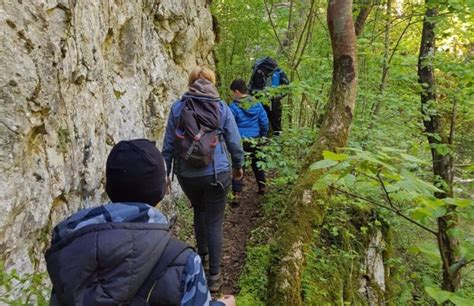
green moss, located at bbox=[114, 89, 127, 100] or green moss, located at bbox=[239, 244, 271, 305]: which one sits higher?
green moss, located at bbox=[114, 89, 127, 100]

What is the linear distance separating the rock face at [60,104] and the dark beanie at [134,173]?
141cm

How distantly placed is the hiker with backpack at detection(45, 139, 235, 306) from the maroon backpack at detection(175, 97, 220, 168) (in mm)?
2072

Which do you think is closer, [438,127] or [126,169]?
[126,169]

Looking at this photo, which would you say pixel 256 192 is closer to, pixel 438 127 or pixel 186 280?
pixel 438 127

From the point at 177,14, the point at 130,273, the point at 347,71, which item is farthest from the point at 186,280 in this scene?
the point at 177,14

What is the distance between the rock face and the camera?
9.53 ft

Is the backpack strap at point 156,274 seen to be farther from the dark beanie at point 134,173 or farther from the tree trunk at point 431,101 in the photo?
the tree trunk at point 431,101

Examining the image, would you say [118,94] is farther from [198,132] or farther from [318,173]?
[318,173]

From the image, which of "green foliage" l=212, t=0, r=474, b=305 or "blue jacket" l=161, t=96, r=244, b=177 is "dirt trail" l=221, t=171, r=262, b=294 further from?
"blue jacket" l=161, t=96, r=244, b=177

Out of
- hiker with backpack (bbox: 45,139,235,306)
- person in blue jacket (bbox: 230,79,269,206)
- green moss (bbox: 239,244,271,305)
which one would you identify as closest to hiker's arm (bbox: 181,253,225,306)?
hiker with backpack (bbox: 45,139,235,306)

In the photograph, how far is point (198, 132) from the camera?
3988 millimetres

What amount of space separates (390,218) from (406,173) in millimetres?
4946

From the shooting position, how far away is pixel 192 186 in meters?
4.16

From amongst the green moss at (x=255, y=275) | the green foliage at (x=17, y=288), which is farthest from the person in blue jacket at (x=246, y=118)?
the green foliage at (x=17, y=288)
